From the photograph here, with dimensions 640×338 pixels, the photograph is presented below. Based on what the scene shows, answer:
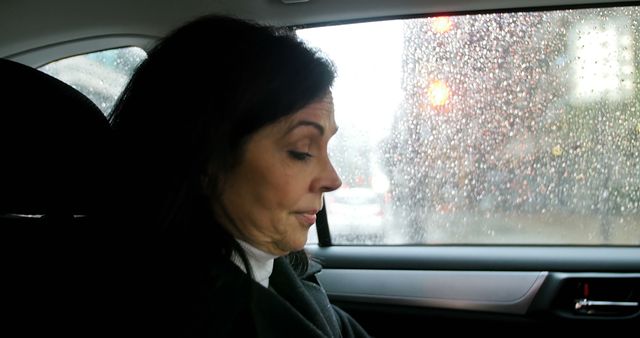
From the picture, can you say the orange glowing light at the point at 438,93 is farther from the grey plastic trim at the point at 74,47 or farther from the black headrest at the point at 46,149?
the black headrest at the point at 46,149

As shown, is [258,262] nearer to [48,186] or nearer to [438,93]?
[48,186]

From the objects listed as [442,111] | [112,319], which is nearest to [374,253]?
[442,111]

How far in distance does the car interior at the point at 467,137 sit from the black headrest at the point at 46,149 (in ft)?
2.46

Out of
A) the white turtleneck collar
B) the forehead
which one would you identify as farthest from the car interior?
the white turtleneck collar

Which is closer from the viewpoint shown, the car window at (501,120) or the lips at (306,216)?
the lips at (306,216)

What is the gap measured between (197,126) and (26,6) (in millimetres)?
1322

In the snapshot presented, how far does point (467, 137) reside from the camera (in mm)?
2037

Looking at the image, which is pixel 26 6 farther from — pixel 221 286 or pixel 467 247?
pixel 467 247

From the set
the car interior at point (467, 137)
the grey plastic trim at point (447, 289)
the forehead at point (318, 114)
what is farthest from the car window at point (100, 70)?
the forehead at point (318, 114)

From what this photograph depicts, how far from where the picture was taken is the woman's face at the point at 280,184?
99cm

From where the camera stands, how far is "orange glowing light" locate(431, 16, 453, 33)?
6.31ft

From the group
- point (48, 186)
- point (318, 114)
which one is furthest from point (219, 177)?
point (48, 186)

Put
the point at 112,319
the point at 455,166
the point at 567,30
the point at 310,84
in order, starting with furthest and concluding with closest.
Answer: the point at 455,166 → the point at 567,30 → the point at 310,84 → the point at 112,319

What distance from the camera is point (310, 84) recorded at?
1.07 m
